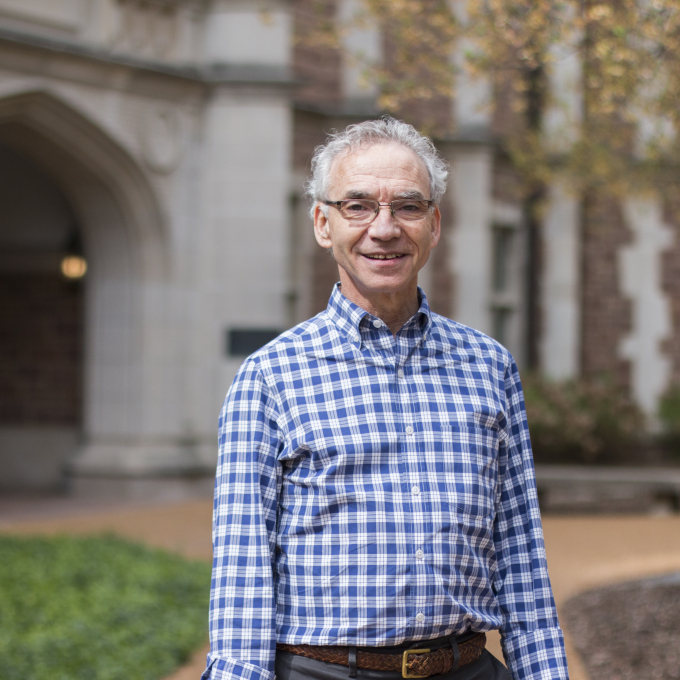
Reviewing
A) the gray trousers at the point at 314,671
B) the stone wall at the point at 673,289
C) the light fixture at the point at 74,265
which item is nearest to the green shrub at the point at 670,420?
the stone wall at the point at 673,289

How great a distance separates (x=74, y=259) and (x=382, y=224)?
31.6ft

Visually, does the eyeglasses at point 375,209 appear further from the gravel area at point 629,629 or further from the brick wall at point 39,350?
the brick wall at point 39,350

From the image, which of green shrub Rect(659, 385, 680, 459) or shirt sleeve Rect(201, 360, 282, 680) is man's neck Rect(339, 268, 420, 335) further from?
green shrub Rect(659, 385, 680, 459)

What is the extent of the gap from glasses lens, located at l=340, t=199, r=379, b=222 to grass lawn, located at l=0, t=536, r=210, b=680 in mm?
3205

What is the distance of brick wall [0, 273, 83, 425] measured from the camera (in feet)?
37.4

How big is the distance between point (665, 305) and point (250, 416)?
14147mm

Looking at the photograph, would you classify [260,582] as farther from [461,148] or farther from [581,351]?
[581,351]

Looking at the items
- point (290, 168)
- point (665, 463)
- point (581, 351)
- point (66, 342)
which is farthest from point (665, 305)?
point (66, 342)

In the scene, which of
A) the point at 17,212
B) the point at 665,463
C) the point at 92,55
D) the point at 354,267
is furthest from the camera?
the point at 665,463

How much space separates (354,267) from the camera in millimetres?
2035

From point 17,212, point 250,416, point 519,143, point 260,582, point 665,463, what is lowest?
point 665,463

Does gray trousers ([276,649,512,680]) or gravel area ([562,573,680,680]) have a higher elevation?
gray trousers ([276,649,512,680])

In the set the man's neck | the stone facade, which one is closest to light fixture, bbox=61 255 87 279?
the stone facade

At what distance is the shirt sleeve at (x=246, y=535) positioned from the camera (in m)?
1.82
